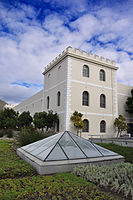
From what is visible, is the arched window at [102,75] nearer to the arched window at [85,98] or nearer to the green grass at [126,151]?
the arched window at [85,98]

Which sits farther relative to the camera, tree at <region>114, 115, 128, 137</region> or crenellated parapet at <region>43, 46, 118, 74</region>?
tree at <region>114, 115, 128, 137</region>

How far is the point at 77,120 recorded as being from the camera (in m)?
16.8

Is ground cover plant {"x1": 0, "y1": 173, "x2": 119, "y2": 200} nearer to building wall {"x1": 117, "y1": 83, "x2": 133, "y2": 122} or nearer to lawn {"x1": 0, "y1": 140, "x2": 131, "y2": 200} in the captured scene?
lawn {"x1": 0, "y1": 140, "x2": 131, "y2": 200}

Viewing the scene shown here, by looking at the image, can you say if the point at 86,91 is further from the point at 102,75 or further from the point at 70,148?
the point at 70,148

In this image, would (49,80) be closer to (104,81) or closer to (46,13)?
(104,81)

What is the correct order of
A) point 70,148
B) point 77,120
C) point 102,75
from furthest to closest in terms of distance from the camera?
point 102,75
point 77,120
point 70,148

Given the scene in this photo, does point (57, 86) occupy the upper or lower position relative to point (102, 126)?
upper

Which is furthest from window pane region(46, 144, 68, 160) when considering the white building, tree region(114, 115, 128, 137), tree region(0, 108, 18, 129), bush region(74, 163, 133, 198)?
tree region(0, 108, 18, 129)

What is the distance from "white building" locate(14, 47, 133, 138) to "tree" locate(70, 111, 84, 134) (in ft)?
1.53

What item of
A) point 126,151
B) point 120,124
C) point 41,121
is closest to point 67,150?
point 126,151

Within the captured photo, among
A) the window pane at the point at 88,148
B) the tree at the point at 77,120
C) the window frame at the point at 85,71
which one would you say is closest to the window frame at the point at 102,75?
the window frame at the point at 85,71

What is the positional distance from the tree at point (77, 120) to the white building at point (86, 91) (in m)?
0.47

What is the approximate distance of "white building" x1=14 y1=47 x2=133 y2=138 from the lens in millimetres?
17984

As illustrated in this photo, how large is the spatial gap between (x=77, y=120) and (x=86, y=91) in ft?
13.6
